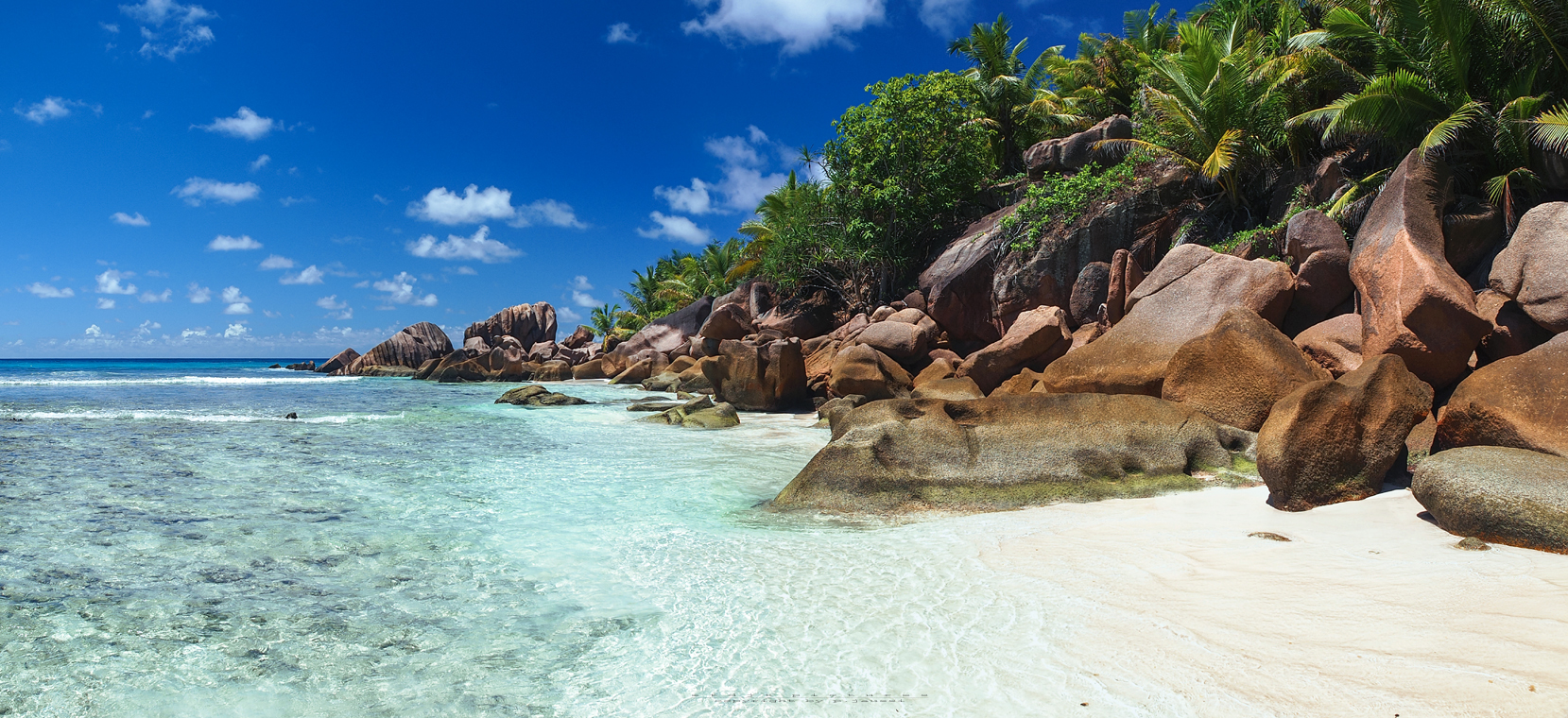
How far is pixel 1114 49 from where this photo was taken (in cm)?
2630

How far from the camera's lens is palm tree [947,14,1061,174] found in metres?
27.9

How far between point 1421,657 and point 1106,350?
7467 mm

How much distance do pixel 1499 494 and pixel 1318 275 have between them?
690 cm

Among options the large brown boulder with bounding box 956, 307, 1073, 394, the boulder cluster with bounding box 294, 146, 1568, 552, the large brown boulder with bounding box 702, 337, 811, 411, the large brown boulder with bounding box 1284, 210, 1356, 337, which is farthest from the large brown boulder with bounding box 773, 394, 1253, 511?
the large brown boulder with bounding box 702, 337, 811, 411

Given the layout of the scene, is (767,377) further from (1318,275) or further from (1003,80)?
(1003,80)

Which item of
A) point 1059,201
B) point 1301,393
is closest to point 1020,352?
point 1059,201

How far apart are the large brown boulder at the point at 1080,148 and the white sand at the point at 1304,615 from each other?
16799 mm

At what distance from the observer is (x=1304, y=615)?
12.0 feet

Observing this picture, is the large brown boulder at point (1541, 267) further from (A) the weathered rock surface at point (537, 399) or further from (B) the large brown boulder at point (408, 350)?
(B) the large brown boulder at point (408, 350)

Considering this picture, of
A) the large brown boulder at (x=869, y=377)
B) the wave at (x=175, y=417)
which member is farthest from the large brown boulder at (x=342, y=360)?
the large brown boulder at (x=869, y=377)

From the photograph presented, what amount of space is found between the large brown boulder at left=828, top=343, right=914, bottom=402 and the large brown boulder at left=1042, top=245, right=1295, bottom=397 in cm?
507

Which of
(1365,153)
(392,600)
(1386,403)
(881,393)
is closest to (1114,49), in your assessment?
(1365,153)

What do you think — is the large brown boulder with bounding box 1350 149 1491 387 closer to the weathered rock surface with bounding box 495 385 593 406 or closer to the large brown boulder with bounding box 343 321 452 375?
the weathered rock surface with bounding box 495 385 593 406

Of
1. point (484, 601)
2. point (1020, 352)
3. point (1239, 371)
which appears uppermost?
point (1020, 352)
